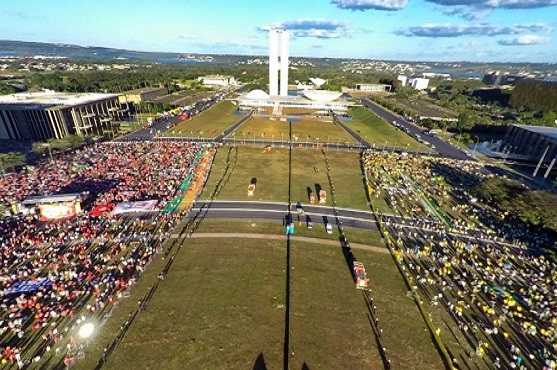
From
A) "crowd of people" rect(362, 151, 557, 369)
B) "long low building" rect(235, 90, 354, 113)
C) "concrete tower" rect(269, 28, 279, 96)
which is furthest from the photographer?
"concrete tower" rect(269, 28, 279, 96)

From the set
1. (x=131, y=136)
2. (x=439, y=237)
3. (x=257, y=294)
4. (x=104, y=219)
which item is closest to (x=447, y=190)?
(x=439, y=237)

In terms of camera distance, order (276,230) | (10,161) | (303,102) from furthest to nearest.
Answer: (303,102) < (10,161) < (276,230)

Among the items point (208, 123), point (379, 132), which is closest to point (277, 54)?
point (208, 123)

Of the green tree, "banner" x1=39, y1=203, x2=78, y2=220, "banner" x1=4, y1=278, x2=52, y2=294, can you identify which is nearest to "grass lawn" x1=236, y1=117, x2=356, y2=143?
the green tree

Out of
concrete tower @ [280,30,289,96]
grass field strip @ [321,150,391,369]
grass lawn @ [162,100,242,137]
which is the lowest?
grass lawn @ [162,100,242,137]

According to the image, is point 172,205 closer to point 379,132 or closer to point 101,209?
point 101,209

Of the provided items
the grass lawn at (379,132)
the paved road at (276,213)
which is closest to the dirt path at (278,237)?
the paved road at (276,213)

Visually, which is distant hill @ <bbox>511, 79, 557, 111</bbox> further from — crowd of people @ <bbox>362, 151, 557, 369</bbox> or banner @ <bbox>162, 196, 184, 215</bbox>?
banner @ <bbox>162, 196, 184, 215</bbox>
